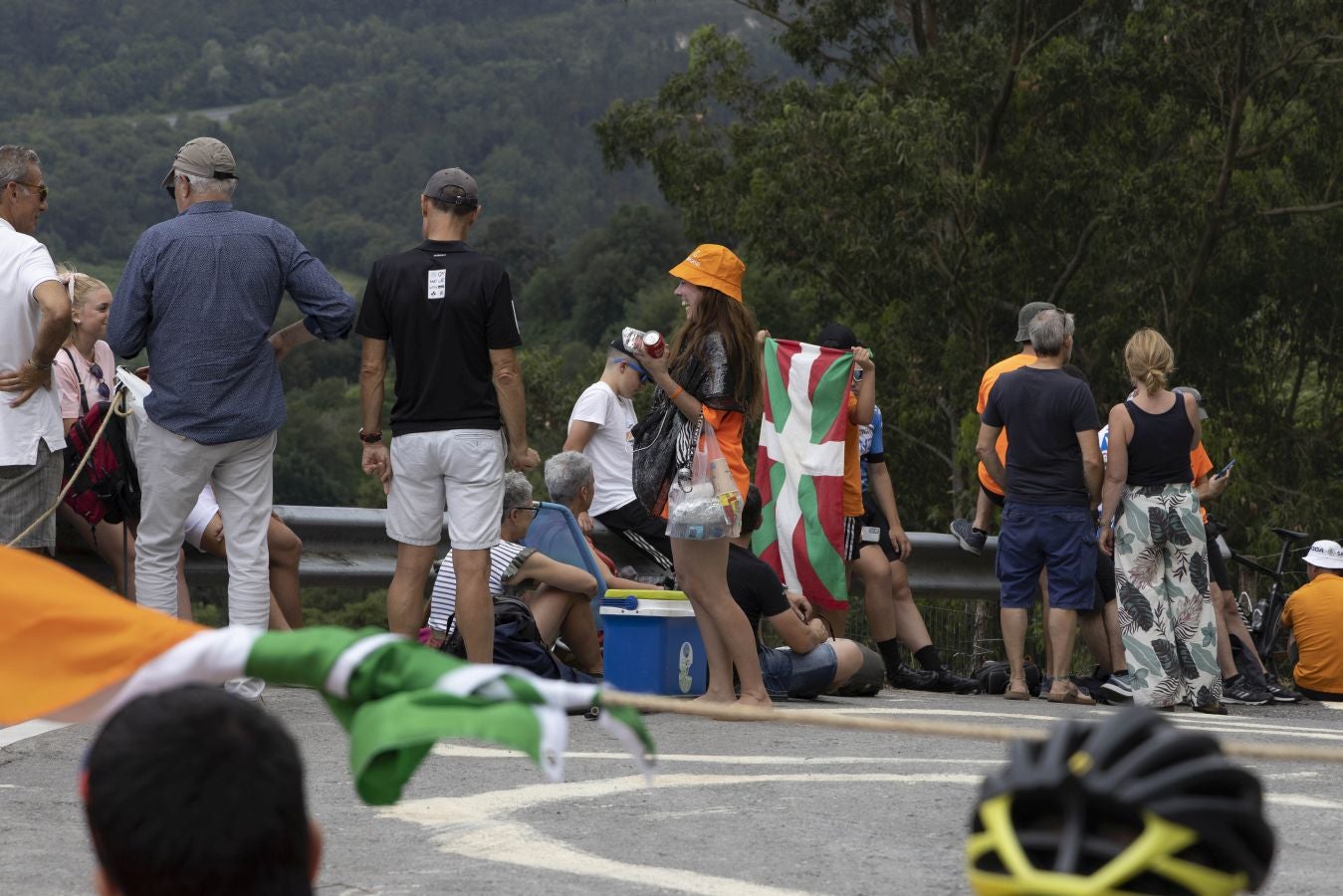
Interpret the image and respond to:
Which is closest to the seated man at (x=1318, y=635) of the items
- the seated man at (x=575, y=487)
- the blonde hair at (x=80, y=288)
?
the seated man at (x=575, y=487)

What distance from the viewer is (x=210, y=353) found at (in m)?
7.23

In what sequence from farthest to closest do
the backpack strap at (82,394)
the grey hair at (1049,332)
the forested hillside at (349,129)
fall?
the forested hillside at (349,129) → the grey hair at (1049,332) → the backpack strap at (82,394)

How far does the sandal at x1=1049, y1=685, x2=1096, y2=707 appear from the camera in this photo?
369 inches

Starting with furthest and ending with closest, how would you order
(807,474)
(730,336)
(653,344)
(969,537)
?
(969,537) < (807,474) < (730,336) < (653,344)

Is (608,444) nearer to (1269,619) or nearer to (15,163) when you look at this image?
(15,163)

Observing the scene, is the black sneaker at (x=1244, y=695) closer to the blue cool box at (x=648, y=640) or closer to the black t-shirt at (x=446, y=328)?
the blue cool box at (x=648, y=640)

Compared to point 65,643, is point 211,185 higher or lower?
higher

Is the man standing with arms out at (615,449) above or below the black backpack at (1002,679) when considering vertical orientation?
above

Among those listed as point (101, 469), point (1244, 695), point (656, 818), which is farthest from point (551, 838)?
point (1244, 695)

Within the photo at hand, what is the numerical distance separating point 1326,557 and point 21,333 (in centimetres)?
727

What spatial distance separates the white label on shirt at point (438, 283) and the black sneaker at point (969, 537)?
4.44 m

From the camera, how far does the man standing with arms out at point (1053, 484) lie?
9336mm

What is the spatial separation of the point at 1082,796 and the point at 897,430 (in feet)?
82.5

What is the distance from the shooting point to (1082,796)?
5.48ft
